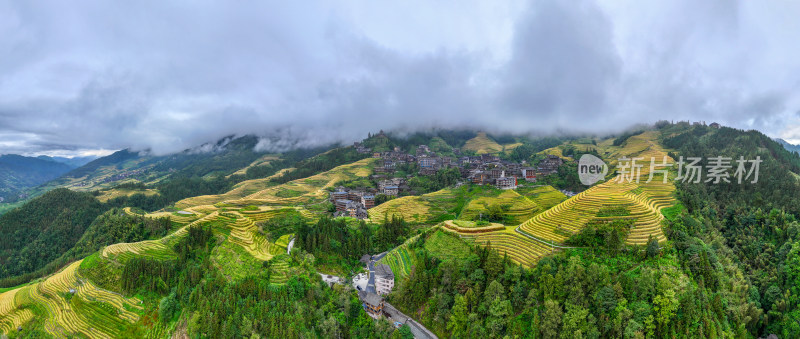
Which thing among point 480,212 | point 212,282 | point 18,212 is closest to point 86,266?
point 212,282

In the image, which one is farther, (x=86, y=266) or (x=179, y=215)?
(x=179, y=215)

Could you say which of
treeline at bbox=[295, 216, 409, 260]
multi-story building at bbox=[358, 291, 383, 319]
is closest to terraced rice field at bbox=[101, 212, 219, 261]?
treeline at bbox=[295, 216, 409, 260]

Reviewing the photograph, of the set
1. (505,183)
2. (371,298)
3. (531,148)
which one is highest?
(531,148)

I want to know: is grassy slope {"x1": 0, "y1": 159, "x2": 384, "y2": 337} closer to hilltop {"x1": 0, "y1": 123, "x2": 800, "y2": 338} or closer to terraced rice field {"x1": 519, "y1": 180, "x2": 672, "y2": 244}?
hilltop {"x1": 0, "y1": 123, "x2": 800, "y2": 338}

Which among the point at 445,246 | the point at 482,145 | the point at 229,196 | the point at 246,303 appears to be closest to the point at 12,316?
the point at 246,303

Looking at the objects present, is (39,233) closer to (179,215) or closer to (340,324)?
(179,215)

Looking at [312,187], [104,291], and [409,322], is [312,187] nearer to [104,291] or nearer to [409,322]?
[104,291]

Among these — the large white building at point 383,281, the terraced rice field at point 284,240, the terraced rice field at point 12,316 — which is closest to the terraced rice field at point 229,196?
the terraced rice field at point 12,316
